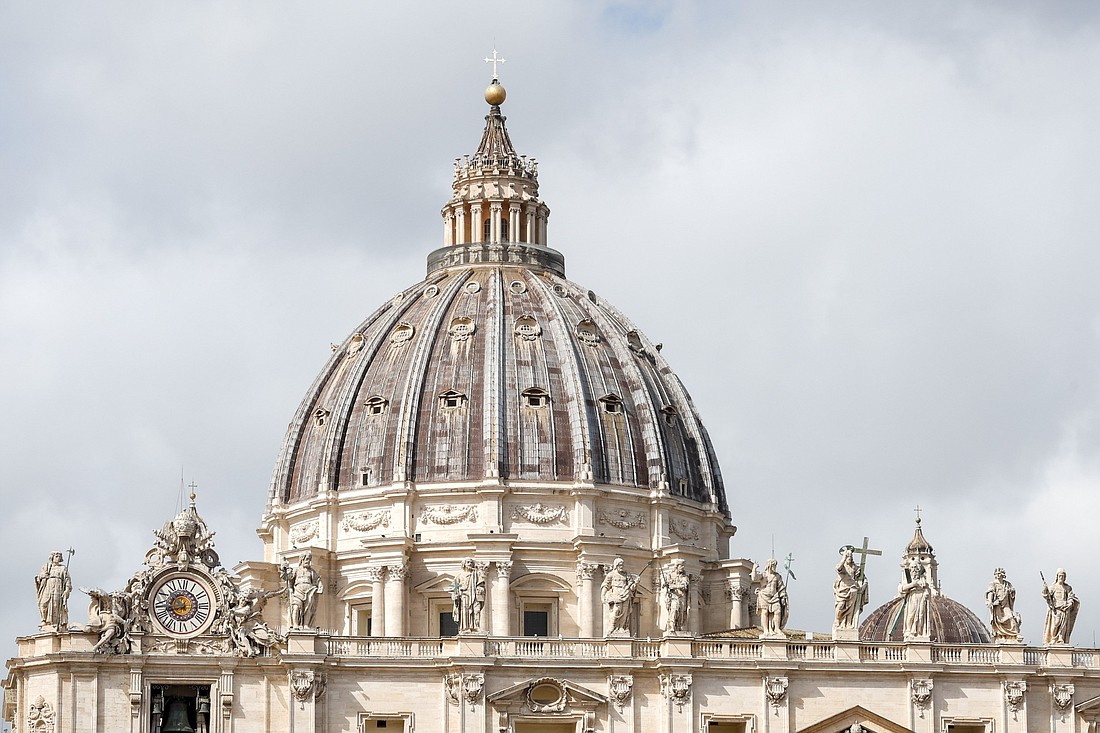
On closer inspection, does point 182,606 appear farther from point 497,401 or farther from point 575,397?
point 575,397

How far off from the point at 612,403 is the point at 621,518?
720cm

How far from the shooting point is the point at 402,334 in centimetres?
16250

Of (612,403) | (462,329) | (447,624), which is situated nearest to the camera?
(447,624)

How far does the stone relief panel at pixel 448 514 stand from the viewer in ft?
503

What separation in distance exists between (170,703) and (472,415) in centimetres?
3662

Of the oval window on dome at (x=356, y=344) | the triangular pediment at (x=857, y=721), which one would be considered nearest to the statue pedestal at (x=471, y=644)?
the triangular pediment at (x=857, y=721)

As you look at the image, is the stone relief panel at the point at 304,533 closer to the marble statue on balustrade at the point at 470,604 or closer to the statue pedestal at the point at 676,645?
the marble statue on balustrade at the point at 470,604

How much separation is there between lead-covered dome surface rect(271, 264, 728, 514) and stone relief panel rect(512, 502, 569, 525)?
1635 millimetres

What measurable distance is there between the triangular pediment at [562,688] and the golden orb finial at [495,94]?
164 ft

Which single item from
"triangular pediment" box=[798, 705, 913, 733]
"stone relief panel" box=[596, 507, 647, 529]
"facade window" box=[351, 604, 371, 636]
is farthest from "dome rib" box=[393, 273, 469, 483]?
"triangular pediment" box=[798, 705, 913, 733]

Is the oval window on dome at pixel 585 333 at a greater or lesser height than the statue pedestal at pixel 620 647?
greater

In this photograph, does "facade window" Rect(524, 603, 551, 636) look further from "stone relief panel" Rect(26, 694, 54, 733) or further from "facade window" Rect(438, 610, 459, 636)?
"stone relief panel" Rect(26, 694, 54, 733)

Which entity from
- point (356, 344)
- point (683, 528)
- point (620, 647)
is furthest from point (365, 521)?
point (620, 647)

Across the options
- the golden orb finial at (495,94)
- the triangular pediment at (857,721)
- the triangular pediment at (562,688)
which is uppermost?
the golden orb finial at (495,94)
